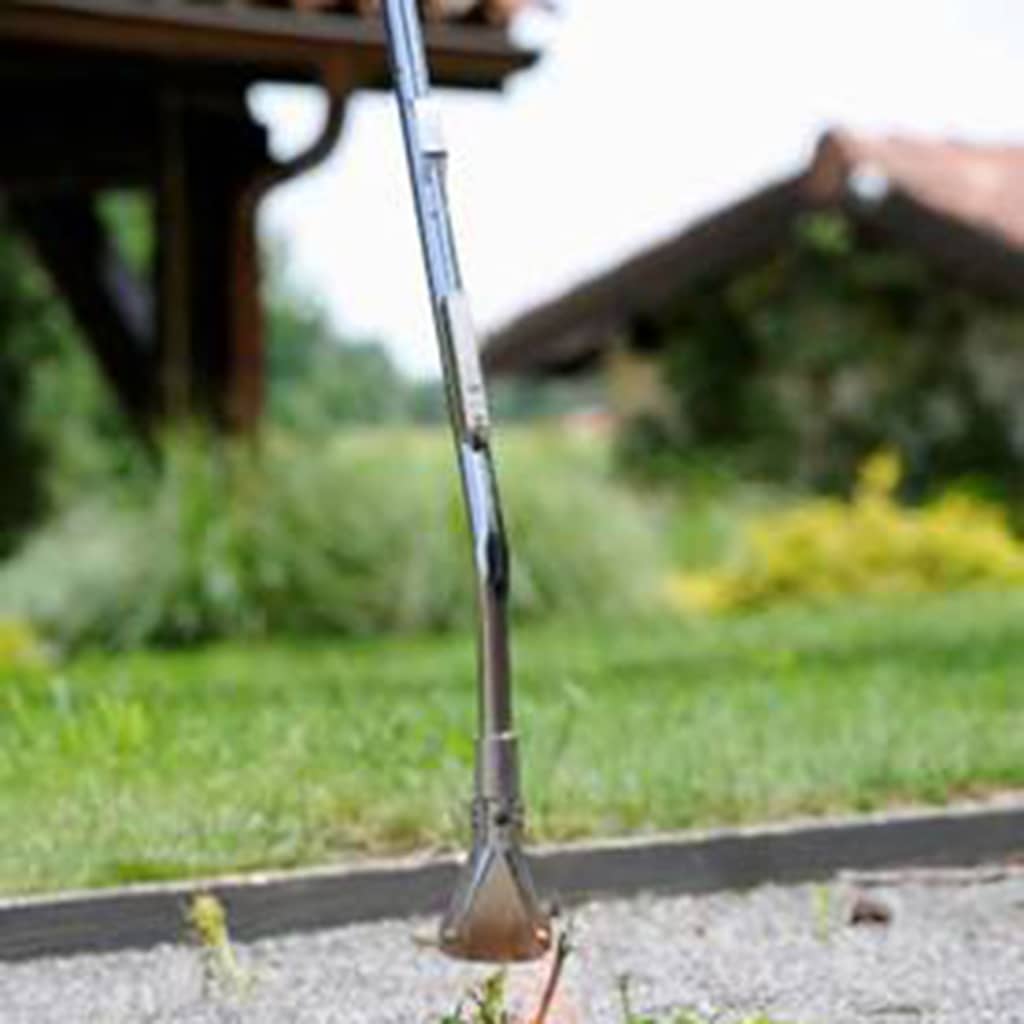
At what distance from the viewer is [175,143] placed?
10617 mm

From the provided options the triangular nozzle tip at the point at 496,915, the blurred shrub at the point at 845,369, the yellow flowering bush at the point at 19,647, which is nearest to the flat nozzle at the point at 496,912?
the triangular nozzle tip at the point at 496,915

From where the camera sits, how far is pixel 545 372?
901 inches

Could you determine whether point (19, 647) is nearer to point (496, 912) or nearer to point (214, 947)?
point (214, 947)

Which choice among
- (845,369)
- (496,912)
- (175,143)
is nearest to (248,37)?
(175,143)

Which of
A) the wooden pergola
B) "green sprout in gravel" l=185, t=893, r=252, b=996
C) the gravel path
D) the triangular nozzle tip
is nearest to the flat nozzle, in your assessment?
the triangular nozzle tip

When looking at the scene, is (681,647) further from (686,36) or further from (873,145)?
(873,145)

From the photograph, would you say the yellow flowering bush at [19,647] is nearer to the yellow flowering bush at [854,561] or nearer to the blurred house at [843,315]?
the yellow flowering bush at [854,561]

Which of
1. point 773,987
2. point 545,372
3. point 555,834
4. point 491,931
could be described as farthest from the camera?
point 545,372

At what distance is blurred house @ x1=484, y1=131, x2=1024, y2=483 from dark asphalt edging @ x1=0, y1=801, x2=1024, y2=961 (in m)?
11.3

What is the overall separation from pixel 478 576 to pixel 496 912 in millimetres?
539

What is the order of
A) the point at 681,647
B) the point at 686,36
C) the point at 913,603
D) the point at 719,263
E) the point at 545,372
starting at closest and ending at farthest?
the point at 681,647 < the point at 913,603 < the point at 686,36 < the point at 719,263 < the point at 545,372

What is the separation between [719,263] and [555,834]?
14638 millimetres

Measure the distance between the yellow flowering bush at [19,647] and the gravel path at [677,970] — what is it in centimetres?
406

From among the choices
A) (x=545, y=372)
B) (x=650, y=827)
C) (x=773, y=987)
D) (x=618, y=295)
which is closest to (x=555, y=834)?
(x=650, y=827)
